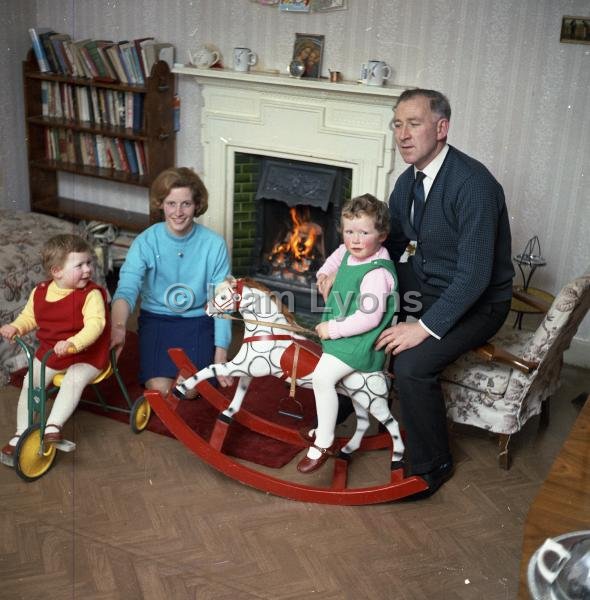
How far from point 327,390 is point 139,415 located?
0.72 m

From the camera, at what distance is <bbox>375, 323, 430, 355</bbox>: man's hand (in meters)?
2.32

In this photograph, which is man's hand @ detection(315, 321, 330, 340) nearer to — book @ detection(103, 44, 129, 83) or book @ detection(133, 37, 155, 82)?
book @ detection(133, 37, 155, 82)

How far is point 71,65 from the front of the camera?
389 cm

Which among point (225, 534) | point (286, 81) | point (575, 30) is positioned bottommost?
point (225, 534)

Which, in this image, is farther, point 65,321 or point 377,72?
point 377,72

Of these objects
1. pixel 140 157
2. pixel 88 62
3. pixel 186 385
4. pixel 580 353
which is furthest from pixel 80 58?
pixel 580 353

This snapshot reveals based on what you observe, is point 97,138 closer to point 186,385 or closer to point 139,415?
point 139,415

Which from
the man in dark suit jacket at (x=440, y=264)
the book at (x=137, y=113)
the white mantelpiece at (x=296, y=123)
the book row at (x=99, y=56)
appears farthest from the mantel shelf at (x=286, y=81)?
the man in dark suit jacket at (x=440, y=264)

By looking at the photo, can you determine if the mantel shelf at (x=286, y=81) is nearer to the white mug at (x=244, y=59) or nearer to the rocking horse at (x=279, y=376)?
the white mug at (x=244, y=59)

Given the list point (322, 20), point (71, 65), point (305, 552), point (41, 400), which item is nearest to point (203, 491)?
point (305, 552)

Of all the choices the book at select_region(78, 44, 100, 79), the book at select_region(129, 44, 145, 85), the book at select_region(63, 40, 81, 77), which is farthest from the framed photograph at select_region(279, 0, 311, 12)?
the book at select_region(63, 40, 81, 77)

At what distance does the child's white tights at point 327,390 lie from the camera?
2.29 m

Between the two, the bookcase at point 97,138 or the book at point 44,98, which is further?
the book at point 44,98

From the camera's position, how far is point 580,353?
3.39m
